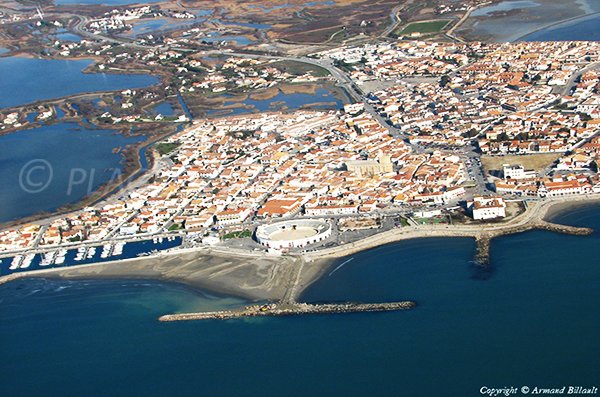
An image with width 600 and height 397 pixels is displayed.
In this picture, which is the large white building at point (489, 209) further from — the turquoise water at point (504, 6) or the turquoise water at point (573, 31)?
the turquoise water at point (504, 6)

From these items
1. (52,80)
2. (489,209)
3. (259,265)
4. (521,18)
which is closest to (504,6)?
(521,18)

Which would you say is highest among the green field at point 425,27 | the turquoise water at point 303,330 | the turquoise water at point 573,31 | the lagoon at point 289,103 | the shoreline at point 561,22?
the green field at point 425,27

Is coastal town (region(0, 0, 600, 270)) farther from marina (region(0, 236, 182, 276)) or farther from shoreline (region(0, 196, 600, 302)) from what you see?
shoreline (region(0, 196, 600, 302))

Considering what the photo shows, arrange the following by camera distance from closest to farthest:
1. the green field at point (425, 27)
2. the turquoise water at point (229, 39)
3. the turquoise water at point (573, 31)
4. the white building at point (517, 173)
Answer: the white building at point (517, 173), the turquoise water at point (573, 31), the green field at point (425, 27), the turquoise water at point (229, 39)

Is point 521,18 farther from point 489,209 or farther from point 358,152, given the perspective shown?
point 489,209


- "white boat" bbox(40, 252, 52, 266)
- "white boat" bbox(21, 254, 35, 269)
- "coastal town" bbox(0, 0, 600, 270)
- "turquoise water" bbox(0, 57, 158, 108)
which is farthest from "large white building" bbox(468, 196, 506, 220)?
"turquoise water" bbox(0, 57, 158, 108)

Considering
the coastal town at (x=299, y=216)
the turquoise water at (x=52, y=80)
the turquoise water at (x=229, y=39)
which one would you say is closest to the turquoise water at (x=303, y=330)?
the coastal town at (x=299, y=216)
